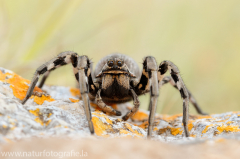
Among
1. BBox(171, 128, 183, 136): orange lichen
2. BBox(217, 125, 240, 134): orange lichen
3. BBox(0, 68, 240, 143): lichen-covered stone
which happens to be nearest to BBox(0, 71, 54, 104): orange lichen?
BBox(0, 68, 240, 143): lichen-covered stone

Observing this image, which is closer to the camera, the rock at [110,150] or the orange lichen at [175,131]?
the rock at [110,150]

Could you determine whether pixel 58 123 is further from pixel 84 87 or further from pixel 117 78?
pixel 117 78

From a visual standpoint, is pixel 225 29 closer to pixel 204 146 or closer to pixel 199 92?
pixel 199 92

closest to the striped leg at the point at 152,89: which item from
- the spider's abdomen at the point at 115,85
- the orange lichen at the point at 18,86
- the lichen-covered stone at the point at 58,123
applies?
the lichen-covered stone at the point at 58,123

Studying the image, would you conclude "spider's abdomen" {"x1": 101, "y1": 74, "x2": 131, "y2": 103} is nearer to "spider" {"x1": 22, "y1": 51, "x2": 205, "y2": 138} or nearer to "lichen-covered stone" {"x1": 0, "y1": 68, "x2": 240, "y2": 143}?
"spider" {"x1": 22, "y1": 51, "x2": 205, "y2": 138}

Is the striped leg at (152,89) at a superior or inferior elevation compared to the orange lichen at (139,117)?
superior

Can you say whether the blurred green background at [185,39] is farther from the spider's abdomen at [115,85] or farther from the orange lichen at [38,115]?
the orange lichen at [38,115]
